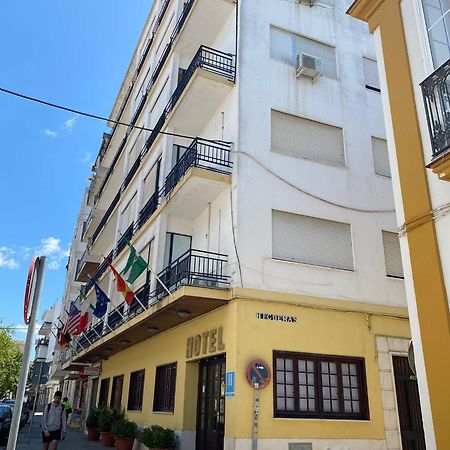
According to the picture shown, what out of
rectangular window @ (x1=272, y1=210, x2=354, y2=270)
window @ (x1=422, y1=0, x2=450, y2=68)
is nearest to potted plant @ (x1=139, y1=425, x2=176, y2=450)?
rectangular window @ (x1=272, y1=210, x2=354, y2=270)

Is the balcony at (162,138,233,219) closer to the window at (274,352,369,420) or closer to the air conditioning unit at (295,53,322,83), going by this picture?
the air conditioning unit at (295,53,322,83)

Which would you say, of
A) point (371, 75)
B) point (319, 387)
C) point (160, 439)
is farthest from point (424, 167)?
point (371, 75)

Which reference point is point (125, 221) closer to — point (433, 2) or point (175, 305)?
point (175, 305)

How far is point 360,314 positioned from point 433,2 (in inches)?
308

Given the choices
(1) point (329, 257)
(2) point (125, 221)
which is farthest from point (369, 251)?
(2) point (125, 221)

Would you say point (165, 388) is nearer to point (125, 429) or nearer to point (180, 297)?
point (125, 429)

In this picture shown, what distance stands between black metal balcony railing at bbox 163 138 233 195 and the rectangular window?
1997 mm

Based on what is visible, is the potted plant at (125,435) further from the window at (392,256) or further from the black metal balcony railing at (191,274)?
the window at (392,256)

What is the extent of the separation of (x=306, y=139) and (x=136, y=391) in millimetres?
10874

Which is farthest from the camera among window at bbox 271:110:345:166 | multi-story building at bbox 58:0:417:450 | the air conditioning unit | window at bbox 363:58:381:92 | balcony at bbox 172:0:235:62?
window at bbox 363:58:381:92

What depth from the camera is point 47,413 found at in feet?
39.1

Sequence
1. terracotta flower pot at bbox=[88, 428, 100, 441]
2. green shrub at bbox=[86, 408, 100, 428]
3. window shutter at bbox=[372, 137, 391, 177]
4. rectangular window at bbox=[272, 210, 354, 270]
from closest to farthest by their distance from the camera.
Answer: rectangular window at bbox=[272, 210, 354, 270], window shutter at bbox=[372, 137, 391, 177], green shrub at bbox=[86, 408, 100, 428], terracotta flower pot at bbox=[88, 428, 100, 441]

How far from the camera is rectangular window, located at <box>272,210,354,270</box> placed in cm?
1261

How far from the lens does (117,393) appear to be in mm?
20062
